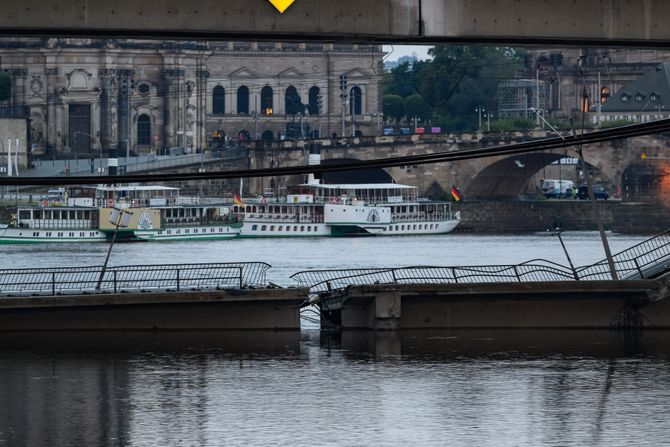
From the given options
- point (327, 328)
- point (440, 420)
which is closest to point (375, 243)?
point (327, 328)

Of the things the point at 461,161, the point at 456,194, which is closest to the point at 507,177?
the point at 456,194

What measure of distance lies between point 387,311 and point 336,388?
8.17m

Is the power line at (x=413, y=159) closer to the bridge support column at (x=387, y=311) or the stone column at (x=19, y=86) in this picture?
the bridge support column at (x=387, y=311)

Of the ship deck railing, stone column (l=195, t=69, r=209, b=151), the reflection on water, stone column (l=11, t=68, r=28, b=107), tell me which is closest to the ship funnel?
the ship deck railing

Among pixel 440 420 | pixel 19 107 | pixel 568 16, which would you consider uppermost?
pixel 19 107

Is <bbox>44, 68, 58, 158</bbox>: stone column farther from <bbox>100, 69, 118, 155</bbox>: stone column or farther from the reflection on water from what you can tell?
the reflection on water

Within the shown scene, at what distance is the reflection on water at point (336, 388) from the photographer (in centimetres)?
2894

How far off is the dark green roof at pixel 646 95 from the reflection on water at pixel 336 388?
441ft

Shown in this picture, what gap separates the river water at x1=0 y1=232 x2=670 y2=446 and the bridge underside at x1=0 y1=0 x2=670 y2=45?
6.84 metres

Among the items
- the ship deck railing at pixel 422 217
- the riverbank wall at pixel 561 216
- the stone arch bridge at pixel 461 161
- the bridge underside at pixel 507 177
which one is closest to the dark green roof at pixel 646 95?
the stone arch bridge at pixel 461 161

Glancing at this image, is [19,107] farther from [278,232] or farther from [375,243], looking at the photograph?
[375,243]

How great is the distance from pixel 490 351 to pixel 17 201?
327ft

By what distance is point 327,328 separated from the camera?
45.0 metres

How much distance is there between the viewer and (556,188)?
158250 mm
